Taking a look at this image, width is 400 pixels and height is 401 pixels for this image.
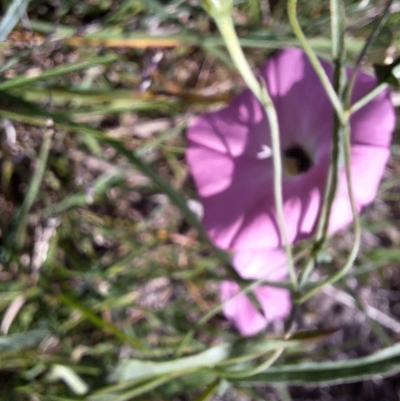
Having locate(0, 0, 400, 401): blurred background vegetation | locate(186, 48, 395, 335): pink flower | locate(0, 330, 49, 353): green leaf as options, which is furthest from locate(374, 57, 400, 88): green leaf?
locate(0, 330, 49, 353): green leaf

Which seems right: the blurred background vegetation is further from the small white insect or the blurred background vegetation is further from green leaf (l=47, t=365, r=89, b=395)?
the small white insect

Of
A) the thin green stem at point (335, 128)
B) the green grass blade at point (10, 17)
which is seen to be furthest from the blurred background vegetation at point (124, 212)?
the thin green stem at point (335, 128)

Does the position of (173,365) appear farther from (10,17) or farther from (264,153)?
(10,17)

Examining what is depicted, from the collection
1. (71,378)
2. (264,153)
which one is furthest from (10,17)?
(71,378)

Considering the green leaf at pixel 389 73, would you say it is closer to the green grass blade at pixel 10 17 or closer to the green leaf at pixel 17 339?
the green grass blade at pixel 10 17

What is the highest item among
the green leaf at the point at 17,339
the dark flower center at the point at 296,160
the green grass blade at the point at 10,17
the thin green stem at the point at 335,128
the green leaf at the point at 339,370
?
the green grass blade at the point at 10,17

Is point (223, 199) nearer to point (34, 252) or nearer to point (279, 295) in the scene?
point (279, 295)

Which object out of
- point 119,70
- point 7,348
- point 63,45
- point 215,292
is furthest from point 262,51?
point 7,348
